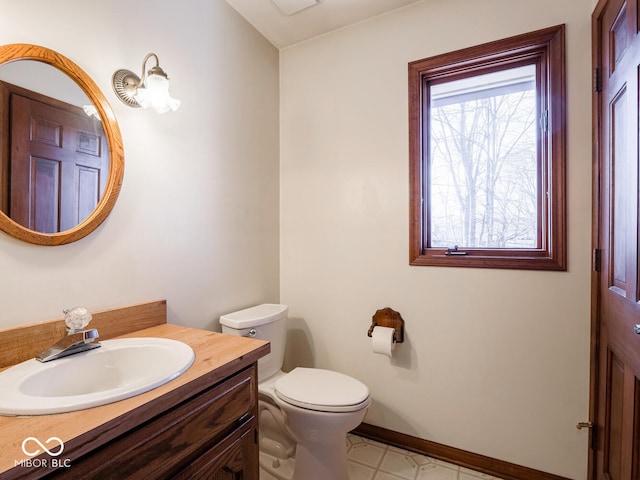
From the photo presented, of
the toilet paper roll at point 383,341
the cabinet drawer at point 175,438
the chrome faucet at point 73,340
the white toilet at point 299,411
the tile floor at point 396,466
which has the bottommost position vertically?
the tile floor at point 396,466

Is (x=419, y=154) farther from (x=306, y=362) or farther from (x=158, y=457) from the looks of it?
(x=158, y=457)

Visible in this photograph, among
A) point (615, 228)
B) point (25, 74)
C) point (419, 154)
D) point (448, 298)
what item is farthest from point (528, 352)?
point (25, 74)

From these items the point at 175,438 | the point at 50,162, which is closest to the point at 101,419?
the point at 175,438

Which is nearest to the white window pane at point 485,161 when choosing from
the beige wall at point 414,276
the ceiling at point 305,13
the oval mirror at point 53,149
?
the beige wall at point 414,276

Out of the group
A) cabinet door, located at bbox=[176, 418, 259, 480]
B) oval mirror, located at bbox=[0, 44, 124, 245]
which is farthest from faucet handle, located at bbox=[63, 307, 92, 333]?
cabinet door, located at bbox=[176, 418, 259, 480]

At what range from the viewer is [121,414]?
632 millimetres

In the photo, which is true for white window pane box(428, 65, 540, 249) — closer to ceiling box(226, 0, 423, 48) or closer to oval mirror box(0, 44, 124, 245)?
ceiling box(226, 0, 423, 48)

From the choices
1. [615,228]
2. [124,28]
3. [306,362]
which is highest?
[124,28]

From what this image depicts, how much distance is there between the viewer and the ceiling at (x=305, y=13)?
1727 mm

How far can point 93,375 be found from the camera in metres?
0.95

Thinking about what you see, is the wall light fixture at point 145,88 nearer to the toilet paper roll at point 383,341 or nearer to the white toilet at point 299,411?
the white toilet at point 299,411

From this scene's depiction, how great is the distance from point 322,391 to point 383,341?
1.41ft

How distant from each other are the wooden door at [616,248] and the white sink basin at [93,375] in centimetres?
137

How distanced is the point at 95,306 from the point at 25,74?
0.77m
